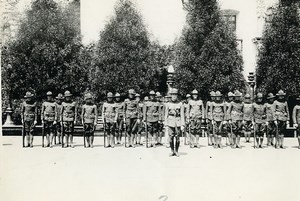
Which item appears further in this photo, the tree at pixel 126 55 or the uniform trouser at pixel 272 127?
the tree at pixel 126 55

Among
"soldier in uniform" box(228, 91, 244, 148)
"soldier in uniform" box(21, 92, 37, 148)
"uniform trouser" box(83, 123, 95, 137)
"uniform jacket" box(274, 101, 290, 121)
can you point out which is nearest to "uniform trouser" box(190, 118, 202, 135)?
"soldier in uniform" box(228, 91, 244, 148)

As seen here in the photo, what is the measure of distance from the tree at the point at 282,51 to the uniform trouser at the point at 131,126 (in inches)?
214

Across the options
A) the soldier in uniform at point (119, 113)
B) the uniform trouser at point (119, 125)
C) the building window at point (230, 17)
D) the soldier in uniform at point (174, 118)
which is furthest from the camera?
the building window at point (230, 17)

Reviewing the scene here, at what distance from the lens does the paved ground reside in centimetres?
822

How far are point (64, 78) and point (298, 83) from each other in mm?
8426

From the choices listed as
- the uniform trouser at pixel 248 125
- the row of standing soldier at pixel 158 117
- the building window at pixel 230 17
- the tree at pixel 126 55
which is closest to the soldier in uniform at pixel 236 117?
the row of standing soldier at pixel 158 117

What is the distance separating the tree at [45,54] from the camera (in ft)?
51.3

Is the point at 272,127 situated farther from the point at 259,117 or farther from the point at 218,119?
the point at 218,119

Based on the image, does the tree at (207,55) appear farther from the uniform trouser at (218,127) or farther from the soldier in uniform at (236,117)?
the uniform trouser at (218,127)

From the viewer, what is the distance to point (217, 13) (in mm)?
19250

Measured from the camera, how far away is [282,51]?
16.2 m

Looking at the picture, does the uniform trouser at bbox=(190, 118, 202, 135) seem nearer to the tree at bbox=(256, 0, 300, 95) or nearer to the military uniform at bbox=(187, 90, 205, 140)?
the military uniform at bbox=(187, 90, 205, 140)

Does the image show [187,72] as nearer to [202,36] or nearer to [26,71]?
[202,36]

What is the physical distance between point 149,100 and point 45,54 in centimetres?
450
